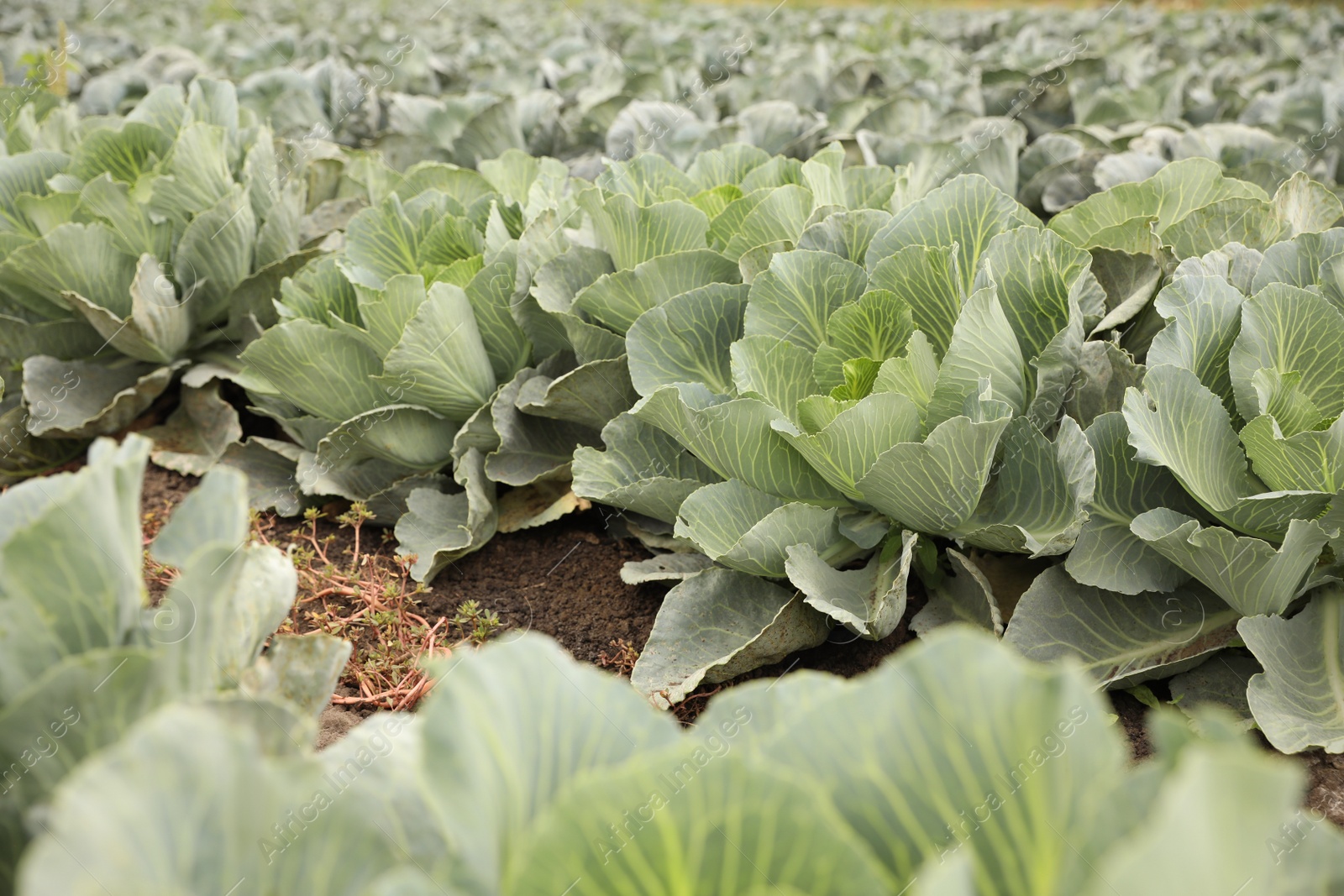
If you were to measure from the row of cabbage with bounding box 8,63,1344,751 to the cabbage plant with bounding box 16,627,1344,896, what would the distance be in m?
1.11

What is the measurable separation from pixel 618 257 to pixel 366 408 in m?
0.83

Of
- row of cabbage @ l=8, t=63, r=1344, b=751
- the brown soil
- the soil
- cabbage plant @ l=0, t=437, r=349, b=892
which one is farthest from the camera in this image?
the brown soil

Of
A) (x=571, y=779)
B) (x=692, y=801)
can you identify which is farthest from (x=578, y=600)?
(x=692, y=801)

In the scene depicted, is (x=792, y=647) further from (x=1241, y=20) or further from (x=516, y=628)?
(x=1241, y=20)

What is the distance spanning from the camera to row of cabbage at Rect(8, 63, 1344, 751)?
203 centimetres

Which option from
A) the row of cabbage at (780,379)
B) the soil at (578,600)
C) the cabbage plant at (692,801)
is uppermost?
the cabbage plant at (692,801)

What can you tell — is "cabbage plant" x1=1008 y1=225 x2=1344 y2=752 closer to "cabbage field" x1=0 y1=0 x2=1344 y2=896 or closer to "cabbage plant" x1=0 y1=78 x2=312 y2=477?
"cabbage field" x1=0 y1=0 x2=1344 y2=896

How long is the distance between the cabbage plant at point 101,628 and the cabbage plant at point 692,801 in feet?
0.31

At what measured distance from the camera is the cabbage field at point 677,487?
855 millimetres

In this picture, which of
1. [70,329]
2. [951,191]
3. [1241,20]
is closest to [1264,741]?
[951,191]

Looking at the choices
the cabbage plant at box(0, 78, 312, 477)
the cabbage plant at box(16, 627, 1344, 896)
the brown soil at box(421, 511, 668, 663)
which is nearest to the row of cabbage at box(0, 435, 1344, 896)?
the cabbage plant at box(16, 627, 1344, 896)

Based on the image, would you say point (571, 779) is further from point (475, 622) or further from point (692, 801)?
point (475, 622)

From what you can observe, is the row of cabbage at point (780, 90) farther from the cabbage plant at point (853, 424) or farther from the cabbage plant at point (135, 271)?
the cabbage plant at point (853, 424)

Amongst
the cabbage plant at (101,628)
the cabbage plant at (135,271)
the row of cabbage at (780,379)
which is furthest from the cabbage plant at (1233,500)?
the cabbage plant at (135,271)
